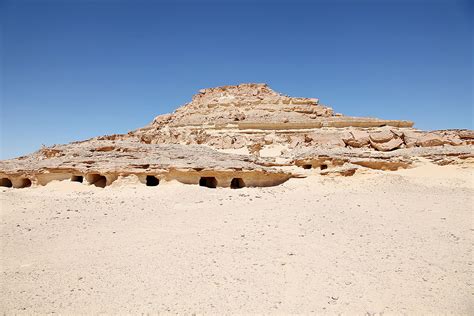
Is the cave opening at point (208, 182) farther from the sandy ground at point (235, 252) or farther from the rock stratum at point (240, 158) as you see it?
→ the sandy ground at point (235, 252)

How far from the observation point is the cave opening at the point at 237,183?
1428 centimetres

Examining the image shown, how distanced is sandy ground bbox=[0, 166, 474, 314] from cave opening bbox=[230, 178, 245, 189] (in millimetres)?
1853

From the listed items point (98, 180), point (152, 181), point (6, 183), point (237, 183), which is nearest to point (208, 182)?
point (237, 183)

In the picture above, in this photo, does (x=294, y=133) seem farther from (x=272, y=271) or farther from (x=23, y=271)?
(x=23, y=271)

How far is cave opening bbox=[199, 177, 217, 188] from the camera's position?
14.2m

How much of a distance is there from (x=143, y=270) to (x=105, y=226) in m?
2.94

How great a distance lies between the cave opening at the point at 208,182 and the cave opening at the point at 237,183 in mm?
746

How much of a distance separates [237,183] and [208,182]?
1.18m

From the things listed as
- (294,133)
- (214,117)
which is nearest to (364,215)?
(294,133)

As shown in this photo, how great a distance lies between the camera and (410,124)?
24.6m

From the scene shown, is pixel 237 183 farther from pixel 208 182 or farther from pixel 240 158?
pixel 208 182

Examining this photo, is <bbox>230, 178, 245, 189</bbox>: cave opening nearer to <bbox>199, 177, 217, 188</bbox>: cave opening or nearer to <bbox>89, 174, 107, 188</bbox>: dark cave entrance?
<bbox>199, 177, 217, 188</bbox>: cave opening

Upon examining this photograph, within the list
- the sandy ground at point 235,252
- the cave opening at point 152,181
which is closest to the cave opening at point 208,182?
the cave opening at point 152,181

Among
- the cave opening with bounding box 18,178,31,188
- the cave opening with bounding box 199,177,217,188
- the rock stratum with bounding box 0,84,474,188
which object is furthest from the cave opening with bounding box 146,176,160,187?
the cave opening with bounding box 18,178,31,188
